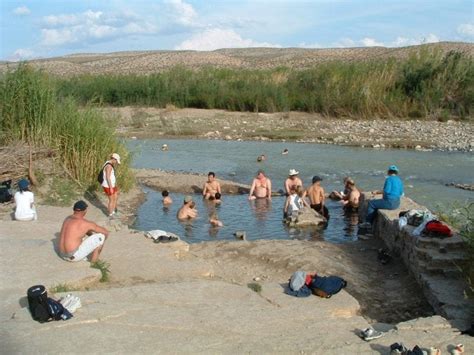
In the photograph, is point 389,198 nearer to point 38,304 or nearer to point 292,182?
point 292,182

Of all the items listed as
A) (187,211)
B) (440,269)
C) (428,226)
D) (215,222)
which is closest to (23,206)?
(187,211)

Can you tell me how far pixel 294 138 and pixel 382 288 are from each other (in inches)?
860

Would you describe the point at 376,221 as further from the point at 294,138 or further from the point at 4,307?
the point at 294,138

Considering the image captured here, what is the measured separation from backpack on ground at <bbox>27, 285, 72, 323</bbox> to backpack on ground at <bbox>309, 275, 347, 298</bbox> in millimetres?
3346

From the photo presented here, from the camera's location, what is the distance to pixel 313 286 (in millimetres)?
8648

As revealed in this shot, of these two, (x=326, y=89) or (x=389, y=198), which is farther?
(x=326, y=89)

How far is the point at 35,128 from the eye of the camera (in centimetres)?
1658

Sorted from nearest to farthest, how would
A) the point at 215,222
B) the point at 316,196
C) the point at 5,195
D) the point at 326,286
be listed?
the point at 326,286
the point at 5,195
the point at 215,222
the point at 316,196

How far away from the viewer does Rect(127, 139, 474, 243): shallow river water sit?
14.9 metres

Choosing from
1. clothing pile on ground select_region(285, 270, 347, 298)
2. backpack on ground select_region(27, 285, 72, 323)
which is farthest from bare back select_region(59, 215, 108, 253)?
clothing pile on ground select_region(285, 270, 347, 298)

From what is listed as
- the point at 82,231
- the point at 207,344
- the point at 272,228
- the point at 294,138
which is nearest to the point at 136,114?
the point at 294,138

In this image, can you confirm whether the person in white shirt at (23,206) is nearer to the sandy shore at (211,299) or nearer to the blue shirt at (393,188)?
the sandy shore at (211,299)

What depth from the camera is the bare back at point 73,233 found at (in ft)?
31.0

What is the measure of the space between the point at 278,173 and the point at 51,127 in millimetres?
9144
